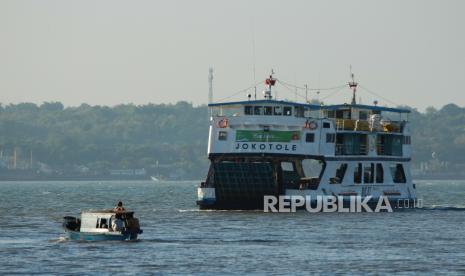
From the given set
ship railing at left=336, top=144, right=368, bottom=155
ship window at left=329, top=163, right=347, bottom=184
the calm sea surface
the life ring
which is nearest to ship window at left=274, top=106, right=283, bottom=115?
the life ring

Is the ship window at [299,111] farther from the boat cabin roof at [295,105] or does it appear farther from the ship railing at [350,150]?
the ship railing at [350,150]

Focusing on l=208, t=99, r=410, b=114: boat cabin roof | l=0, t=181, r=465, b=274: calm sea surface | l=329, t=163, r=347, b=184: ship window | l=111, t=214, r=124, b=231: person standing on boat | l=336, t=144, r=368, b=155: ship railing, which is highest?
l=208, t=99, r=410, b=114: boat cabin roof

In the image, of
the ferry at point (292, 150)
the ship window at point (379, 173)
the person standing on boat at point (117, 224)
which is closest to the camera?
the person standing on boat at point (117, 224)

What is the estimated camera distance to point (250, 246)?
73000mm

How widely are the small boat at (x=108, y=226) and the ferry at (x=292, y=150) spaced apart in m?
22.6

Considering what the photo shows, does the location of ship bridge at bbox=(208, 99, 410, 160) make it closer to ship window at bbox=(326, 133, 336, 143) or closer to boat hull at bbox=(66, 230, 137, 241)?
ship window at bbox=(326, 133, 336, 143)

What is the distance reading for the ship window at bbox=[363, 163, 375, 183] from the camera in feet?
344

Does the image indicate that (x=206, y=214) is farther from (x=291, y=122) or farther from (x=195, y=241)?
(x=195, y=241)

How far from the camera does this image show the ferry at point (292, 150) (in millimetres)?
98188

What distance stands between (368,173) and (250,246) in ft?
111

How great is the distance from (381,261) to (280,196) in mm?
34007

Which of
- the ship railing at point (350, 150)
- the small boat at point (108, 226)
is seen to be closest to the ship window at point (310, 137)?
the ship railing at point (350, 150)

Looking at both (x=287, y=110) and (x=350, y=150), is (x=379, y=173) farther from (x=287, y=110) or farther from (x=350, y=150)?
(x=287, y=110)

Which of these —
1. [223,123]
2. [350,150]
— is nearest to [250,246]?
[223,123]
